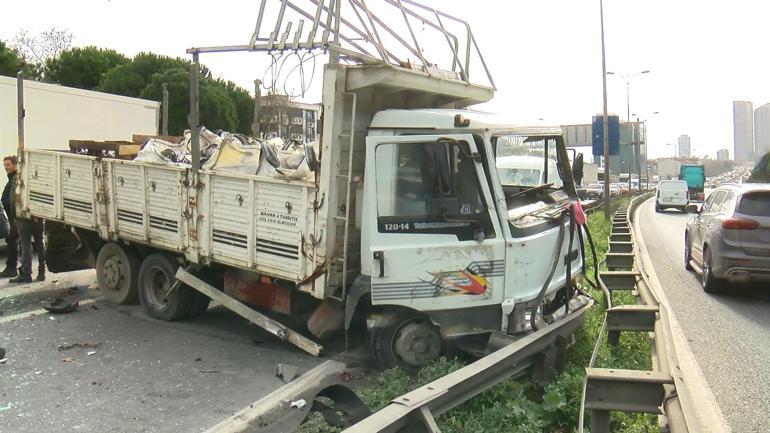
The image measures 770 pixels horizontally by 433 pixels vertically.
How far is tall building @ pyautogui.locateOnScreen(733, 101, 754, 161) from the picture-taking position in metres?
107

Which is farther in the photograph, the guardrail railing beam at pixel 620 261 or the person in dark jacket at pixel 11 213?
the guardrail railing beam at pixel 620 261

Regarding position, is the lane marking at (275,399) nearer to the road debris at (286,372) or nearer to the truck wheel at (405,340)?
the road debris at (286,372)

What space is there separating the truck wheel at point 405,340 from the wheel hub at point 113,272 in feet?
14.3

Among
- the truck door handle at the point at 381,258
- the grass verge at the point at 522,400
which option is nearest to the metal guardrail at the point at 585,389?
the grass verge at the point at 522,400

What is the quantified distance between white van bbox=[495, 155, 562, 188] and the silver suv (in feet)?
11.7

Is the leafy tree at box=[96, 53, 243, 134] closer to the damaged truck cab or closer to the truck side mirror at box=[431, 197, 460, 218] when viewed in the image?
the damaged truck cab

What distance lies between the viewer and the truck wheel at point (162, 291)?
24.0 ft

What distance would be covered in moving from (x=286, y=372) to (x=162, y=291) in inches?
105

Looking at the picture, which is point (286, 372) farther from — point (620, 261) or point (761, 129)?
point (761, 129)

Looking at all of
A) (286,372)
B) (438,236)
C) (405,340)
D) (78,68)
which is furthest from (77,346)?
(78,68)

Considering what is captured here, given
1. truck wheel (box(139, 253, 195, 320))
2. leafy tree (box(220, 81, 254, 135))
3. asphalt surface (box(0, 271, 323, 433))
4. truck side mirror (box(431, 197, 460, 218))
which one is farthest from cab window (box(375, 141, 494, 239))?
leafy tree (box(220, 81, 254, 135))

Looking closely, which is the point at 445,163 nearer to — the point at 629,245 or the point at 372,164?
the point at 372,164

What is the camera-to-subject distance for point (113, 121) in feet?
46.3

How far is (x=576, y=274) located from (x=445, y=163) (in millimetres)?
2128
